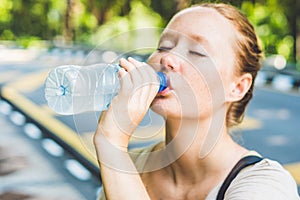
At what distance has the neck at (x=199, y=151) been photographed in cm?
151

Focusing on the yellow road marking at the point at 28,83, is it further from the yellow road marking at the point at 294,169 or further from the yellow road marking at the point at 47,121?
the yellow road marking at the point at 294,169

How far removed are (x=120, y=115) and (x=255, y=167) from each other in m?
0.35

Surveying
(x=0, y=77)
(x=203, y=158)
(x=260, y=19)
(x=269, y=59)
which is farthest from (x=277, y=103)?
(x=260, y=19)

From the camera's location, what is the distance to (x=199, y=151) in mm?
1581

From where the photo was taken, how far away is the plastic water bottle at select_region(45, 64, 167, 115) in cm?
133

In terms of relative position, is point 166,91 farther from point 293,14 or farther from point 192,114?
point 293,14

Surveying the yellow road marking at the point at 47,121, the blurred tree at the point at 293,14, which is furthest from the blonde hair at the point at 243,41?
the blurred tree at the point at 293,14

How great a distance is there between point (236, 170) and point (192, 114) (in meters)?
0.17

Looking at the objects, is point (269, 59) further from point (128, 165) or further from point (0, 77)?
point (128, 165)

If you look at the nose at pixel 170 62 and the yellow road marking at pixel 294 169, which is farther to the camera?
the yellow road marking at pixel 294 169

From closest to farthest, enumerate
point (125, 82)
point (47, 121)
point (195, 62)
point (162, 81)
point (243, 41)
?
point (125, 82) → point (162, 81) → point (195, 62) → point (243, 41) → point (47, 121)

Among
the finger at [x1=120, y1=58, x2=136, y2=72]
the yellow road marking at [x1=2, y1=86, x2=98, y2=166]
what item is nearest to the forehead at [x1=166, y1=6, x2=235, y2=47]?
the finger at [x1=120, y1=58, x2=136, y2=72]

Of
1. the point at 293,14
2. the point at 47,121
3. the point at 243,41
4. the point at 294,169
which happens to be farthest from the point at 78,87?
the point at 293,14

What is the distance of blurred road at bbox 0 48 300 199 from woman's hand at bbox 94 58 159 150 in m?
0.09
